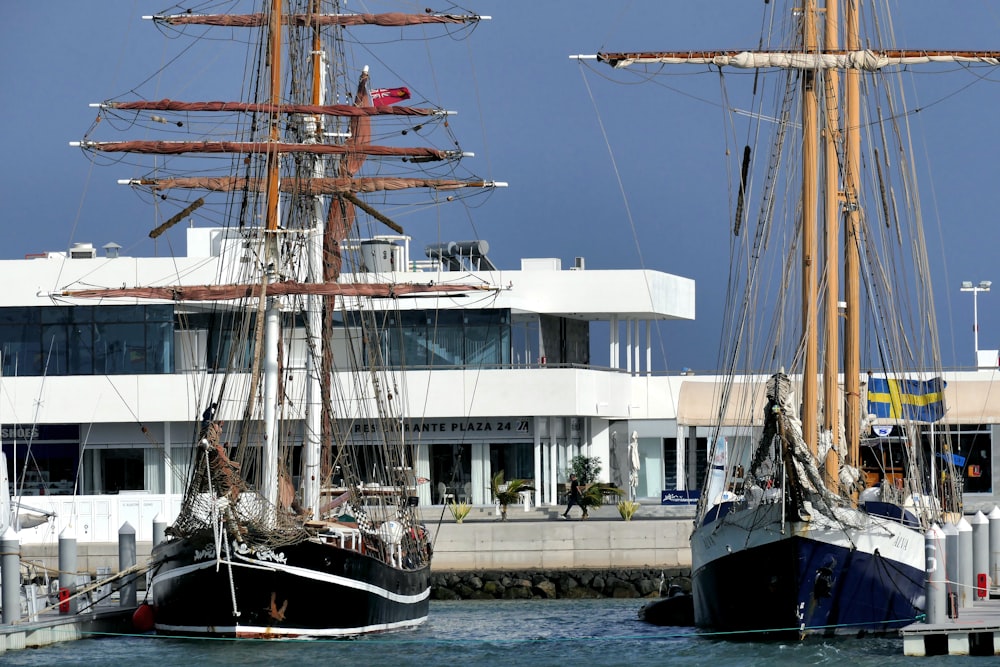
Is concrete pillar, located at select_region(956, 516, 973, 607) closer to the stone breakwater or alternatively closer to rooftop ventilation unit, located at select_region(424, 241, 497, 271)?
the stone breakwater

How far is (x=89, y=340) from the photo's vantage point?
2440 inches

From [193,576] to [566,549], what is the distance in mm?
13787

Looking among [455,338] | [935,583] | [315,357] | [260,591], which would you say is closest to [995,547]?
[935,583]

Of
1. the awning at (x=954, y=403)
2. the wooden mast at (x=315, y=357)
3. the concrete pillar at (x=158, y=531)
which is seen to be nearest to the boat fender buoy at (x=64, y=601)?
the concrete pillar at (x=158, y=531)

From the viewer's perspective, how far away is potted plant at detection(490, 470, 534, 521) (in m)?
53.8

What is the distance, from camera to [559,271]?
210 ft

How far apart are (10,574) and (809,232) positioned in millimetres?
16608

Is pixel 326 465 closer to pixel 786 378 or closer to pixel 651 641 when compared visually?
pixel 651 641

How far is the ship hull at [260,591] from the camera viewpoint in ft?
124

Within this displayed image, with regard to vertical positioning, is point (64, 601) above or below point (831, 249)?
below

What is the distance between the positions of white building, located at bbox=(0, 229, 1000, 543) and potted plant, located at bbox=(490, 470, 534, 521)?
1.99 metres

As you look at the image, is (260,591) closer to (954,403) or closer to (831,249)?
(831,249)

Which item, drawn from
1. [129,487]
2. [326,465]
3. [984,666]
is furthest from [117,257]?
[984,666]

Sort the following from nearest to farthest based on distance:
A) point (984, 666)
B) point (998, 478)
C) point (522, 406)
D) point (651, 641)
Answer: point (984, 666) < point (651, 641) < point (522, 406) < point (998, 478)
